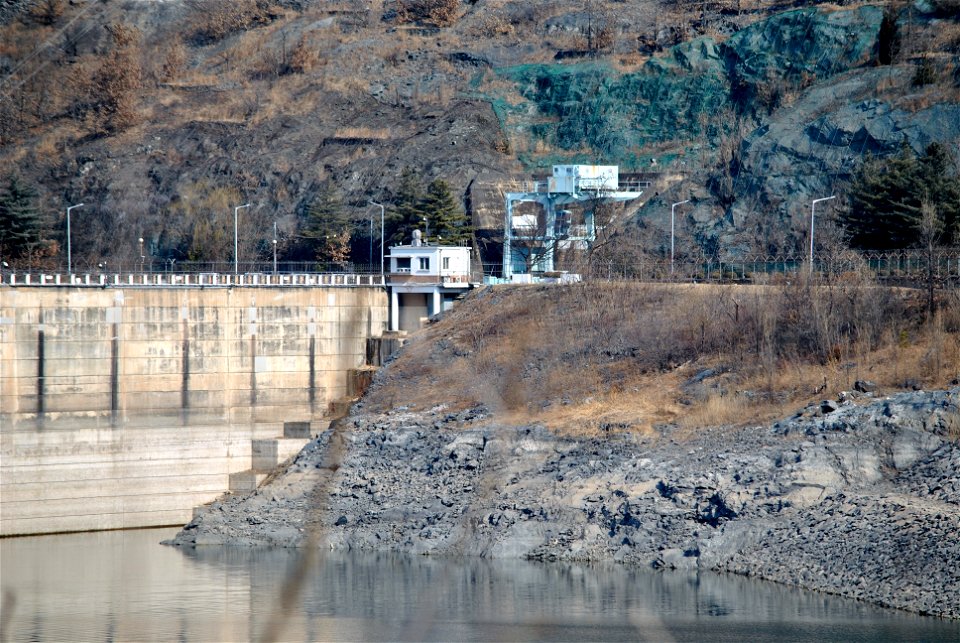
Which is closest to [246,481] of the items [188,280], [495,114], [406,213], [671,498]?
[188,280]

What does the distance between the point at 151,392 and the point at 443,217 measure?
102 feet

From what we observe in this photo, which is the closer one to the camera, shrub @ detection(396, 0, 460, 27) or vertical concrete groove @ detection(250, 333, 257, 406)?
vertical concrete groove @ detection(250, 333, 257, 406)

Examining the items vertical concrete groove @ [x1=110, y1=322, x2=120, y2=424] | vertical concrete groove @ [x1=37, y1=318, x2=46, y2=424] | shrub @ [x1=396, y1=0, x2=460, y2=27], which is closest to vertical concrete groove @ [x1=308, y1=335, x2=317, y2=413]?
vertical concrete groove @ [x1=110, y1=322, x2=120, y2=424]

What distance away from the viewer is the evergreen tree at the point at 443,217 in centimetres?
9031

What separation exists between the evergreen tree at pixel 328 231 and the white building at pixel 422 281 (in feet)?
47.0

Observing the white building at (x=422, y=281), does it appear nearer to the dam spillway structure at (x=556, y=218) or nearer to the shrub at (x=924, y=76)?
the dam spillway structure at (x=556, y=218)

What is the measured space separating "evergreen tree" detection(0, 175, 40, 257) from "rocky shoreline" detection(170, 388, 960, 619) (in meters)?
31.1

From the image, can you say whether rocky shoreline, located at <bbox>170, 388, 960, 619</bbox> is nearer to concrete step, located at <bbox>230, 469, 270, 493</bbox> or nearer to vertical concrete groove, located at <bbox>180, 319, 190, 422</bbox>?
concrete step, located at <bbox>230, 469, 270, 493</bbox>

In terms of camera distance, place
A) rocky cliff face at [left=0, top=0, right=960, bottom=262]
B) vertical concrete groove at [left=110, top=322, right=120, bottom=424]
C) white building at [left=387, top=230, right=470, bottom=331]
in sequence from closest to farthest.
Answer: vertical concrete groove at [left=110, top=322, right=120, bottom=424] → white building at [left=387, top=230, right=470, bottom=331] → rocky cliff face at [left=0, top=0, right=960, bottom=262]

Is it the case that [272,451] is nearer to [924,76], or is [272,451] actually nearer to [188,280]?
[188,280]

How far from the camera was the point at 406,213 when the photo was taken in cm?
9125

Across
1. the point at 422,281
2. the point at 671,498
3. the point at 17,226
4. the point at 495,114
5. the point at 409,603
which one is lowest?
the point at 409,603

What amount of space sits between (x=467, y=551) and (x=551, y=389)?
1239 centimetres

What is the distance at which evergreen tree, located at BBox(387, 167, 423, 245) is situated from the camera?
9075 centimetres
